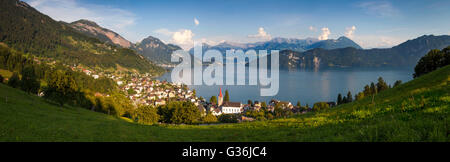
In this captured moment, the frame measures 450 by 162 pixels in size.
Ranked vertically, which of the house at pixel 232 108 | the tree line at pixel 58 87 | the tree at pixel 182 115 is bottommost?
the house at pixel 232 108

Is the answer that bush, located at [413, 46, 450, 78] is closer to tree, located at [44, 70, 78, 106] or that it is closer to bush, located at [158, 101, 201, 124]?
bush, located at [158, 101, 201, 124]

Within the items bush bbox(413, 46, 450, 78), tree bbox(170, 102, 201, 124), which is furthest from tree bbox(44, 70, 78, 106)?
bush bbox(413, 46, 450, 78)

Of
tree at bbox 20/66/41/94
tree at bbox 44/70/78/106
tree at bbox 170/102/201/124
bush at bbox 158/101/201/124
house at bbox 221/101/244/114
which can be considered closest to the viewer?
tree at bbox 44/70/78/106

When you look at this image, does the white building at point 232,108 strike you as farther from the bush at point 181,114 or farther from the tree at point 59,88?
the tree at point 59,88

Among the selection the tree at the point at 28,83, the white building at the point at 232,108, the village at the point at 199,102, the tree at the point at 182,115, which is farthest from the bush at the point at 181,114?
the white building at the point at 232,108

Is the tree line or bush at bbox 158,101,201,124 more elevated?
the tree line

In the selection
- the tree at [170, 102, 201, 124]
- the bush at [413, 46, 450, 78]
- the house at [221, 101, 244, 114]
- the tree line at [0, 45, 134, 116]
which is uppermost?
the bush at [413, 46, 450, 78]

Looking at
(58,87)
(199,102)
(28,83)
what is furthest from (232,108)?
(28,83)
